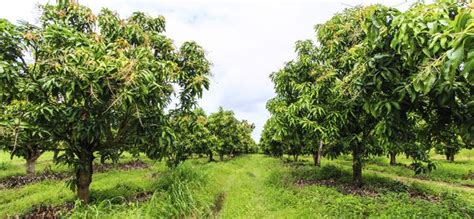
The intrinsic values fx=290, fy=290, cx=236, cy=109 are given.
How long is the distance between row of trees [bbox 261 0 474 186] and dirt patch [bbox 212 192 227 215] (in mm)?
3534

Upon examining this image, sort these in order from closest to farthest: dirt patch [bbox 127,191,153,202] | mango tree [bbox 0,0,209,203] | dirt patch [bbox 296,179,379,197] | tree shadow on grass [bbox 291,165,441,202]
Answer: mango tree [bbox 0,0,209,203] < dirt patch [bbox 127,191,153,202] < dirt patch [bbox 296,179,379,197] < tree shadow on grass [bbox 291,165,441,202]

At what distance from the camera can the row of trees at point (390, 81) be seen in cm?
397

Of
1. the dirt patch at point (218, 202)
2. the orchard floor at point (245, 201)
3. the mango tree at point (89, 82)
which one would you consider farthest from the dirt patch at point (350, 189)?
the mango tree at point (89, 82)

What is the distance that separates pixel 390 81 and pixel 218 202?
7.86 meters

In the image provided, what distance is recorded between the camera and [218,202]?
11234 millimetres

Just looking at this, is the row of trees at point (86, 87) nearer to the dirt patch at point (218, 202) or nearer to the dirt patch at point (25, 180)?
the dirt patch at point (218, 202)

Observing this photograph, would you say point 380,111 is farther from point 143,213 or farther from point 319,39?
point 319,39

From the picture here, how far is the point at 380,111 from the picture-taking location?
5809mm

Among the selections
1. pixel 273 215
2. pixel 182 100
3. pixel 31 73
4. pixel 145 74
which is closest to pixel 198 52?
pixel 182 100

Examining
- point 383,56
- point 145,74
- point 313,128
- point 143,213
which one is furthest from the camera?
point 313,128

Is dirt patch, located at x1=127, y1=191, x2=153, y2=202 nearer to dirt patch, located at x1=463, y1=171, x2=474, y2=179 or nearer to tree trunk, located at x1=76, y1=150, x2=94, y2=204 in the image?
tree trunk, located at x1=76, y1=150, x2=94, y2=204

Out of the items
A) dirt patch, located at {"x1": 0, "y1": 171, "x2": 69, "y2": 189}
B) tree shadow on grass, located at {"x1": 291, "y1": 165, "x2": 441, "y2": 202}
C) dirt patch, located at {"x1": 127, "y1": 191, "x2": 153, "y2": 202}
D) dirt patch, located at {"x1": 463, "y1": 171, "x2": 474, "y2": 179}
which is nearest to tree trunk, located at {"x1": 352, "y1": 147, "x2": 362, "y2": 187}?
tree shadow on grass, located at {"x1": 291, "y1": 165, "x2": 441, "y2": 202}

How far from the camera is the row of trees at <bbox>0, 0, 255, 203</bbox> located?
6.32m

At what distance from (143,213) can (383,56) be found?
265 inches
